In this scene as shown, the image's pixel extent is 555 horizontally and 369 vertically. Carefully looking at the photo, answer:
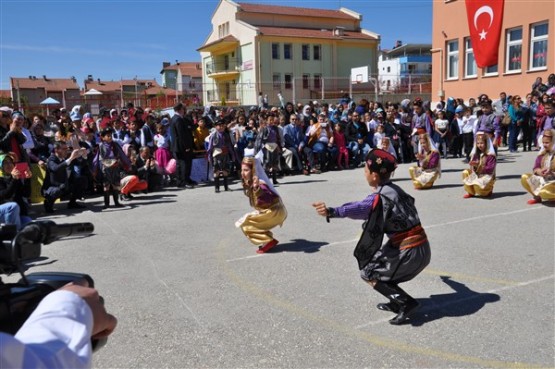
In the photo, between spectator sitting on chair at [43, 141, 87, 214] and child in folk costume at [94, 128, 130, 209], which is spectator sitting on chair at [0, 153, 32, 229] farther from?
child in folk costume at [94, 128, 130, 209]

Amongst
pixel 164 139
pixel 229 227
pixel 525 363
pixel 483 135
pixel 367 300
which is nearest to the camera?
pixel 525 363

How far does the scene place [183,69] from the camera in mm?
75000

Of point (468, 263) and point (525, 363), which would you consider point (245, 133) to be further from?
point (525, 363)

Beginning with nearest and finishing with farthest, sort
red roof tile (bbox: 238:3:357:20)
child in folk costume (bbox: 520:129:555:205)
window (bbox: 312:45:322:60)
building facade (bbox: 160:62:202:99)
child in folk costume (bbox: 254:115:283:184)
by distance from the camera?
child in folk costume (bbox: 520:129:555:205) < child in folk costume (bbox: 254:115:283:184) < window (bbox: 312:45:322:60) < red roof tile (bbox: 238:3:357:20) < building facade (bbox: 160:62:202:99)

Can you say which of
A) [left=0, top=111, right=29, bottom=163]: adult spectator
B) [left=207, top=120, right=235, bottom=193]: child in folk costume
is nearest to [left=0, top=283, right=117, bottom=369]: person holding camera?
[left=0, top=111, right=29, bottom=163]: adult spectator

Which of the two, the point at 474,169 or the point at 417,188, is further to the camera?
the point at 417,188

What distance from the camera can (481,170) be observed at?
1001cm

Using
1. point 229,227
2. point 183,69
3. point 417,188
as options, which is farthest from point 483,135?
point 183,69

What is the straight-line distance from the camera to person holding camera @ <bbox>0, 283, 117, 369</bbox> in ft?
4.06

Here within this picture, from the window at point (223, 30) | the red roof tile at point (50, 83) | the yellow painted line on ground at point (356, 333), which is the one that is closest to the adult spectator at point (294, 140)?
the yellow painted line on ground at point (356, 333)

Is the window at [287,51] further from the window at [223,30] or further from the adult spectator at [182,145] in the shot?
the adult spectator at [182,145]

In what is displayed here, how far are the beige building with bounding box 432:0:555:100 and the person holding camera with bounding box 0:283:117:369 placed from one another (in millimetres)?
23295

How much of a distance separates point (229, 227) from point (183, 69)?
70.5 m

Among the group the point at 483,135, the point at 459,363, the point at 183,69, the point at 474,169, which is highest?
the point at 183,69
